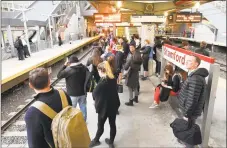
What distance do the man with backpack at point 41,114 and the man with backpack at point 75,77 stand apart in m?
1.75

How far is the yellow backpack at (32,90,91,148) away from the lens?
1.67 meters

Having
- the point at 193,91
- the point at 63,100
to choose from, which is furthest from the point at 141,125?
the point at 63,100

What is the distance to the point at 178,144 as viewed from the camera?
12.2 ft

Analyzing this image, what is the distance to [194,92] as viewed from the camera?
2.83 m

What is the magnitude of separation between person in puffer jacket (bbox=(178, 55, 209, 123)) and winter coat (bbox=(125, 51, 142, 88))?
2.30m

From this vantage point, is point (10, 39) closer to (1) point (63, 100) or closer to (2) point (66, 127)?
(1) point (63, 100)

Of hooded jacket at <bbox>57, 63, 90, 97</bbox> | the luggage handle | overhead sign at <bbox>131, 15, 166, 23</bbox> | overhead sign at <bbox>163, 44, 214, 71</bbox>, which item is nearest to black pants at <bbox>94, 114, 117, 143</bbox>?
hooded jacket at <bbox>57, 63, 90, 97</bbox>

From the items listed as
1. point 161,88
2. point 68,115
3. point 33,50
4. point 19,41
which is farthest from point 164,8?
point 33,50

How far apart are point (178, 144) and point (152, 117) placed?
1.22m

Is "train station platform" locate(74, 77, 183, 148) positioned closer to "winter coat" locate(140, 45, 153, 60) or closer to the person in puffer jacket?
the person in puffer jacket

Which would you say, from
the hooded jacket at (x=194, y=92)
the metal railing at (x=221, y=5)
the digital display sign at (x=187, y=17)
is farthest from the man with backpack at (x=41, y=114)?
the metal railing at (x=221, y=5)

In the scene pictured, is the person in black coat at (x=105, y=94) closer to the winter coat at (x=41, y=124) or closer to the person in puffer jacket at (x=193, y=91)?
the person in puffer jacket at (x=193, y=91)

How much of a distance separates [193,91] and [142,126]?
191cm

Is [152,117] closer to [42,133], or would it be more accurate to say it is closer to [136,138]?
[136,138]
